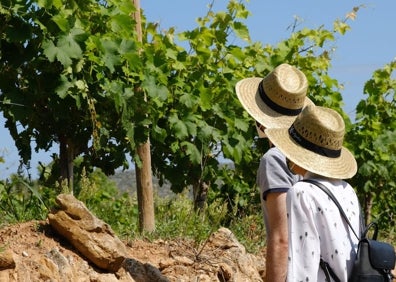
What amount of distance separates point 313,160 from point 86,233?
2184 millimetres

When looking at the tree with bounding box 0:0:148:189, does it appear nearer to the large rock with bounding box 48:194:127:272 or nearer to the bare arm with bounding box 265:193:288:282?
the large rock with bounding box 48:194:127:272

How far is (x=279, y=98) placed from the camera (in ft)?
16.8

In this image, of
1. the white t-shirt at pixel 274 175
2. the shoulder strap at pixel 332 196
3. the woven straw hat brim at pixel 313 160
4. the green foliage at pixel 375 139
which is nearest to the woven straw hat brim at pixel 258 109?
the white t-shirt at pixel 274 175

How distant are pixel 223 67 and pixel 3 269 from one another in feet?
14.1

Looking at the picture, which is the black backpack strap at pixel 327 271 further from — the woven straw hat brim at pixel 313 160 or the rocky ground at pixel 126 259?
the rocky ground at pixel 126 259

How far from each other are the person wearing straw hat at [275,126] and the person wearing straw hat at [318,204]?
54cm

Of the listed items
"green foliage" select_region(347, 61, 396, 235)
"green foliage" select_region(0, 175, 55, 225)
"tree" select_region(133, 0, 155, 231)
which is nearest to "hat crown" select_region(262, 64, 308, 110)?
"green foliage" select_region(0, 175, 55, 225)

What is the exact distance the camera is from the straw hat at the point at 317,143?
3992 mm

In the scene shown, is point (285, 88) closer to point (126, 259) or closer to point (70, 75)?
point (126, 259)

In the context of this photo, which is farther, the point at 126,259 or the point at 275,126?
the point at 126,259

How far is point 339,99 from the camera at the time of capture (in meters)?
10.6

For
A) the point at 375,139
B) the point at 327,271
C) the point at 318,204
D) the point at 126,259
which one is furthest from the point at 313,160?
the point at 375,139

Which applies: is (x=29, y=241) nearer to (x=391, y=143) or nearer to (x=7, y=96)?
(x=7, y=96)

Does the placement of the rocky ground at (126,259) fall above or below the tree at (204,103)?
below
